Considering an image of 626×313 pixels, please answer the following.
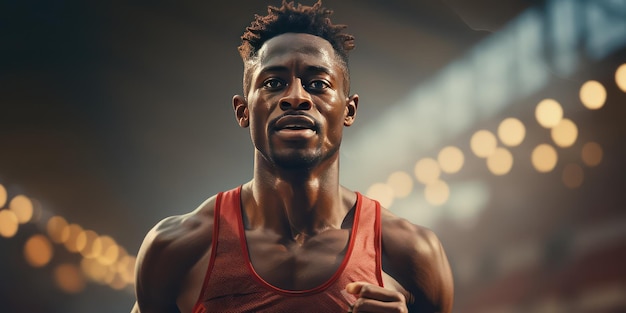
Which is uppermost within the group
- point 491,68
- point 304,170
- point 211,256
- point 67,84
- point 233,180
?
point 67,84

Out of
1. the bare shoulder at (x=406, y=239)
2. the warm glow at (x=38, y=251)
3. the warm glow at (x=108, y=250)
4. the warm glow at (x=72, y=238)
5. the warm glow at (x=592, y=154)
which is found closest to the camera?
the bare shoulder at (x=406, y=239)

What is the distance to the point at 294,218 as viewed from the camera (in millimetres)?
1624

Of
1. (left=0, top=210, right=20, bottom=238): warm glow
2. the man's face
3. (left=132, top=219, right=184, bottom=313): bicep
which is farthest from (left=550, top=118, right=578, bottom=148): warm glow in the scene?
(left=0, top=210, right=20, bottom=238): warm glow

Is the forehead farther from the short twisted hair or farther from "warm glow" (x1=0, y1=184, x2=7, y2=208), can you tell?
"warm glow" (x1=0, y1=184, x2=7, y2=208)

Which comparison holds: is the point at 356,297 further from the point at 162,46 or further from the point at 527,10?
the point at 162,46

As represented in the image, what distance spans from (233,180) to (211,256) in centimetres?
292

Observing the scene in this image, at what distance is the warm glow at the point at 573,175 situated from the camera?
144 inches

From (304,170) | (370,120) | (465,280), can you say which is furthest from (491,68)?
(304,170)

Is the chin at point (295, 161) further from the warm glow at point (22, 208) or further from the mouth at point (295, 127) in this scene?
the warm glow at point (22, 208)

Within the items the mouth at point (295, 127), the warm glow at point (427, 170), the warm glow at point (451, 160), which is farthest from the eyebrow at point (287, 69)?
the warm glow at point (451, 160)

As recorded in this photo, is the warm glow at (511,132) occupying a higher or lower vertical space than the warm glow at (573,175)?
higher

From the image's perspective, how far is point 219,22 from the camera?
3777 mm

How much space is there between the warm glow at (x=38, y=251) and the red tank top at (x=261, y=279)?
9.95ft

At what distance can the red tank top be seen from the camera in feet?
4.86
